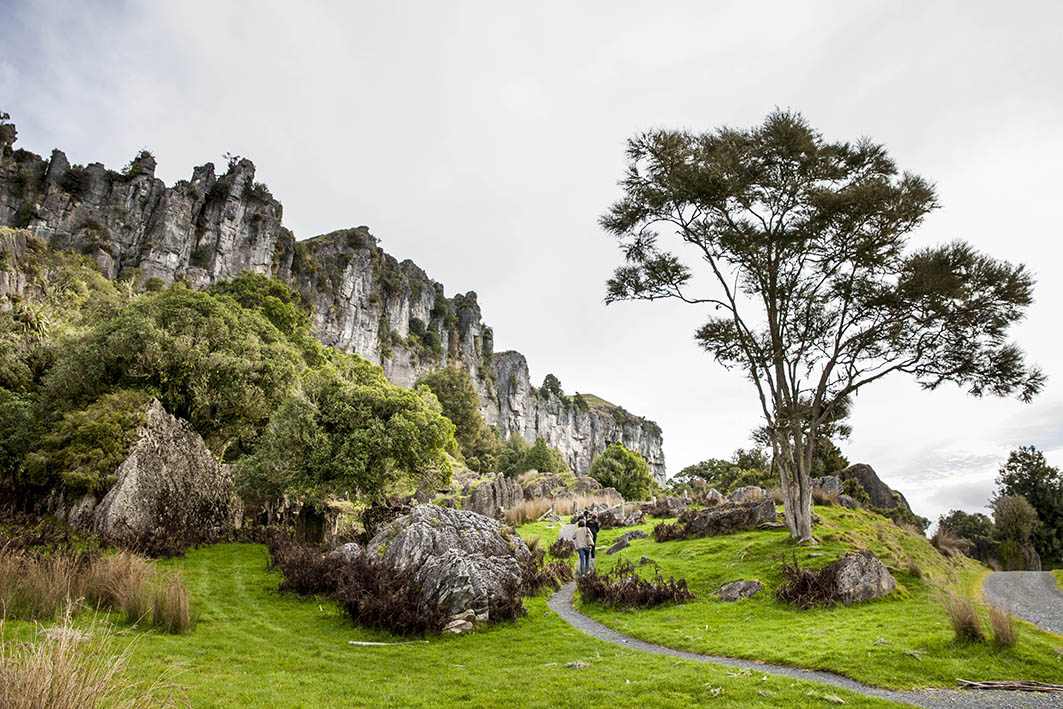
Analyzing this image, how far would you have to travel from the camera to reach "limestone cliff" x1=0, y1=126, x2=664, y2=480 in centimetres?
5722

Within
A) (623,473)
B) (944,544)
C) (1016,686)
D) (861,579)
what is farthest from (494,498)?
(1016,686)

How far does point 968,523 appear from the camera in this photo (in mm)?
45469

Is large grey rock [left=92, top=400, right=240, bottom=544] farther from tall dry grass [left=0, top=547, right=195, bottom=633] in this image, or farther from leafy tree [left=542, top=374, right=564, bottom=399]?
leafy tree [left=542, top=374, right=564, bottom=399]

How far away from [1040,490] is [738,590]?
4064 centimetres

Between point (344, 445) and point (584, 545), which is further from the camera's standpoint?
point (344, 445)

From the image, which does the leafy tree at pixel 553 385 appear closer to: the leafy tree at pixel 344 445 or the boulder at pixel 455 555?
the leafy tree at pixel 344 445

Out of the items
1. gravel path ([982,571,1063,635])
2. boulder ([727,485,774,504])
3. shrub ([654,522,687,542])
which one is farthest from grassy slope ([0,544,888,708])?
boulder ([727,485,774,504])

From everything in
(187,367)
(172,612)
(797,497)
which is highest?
(187,367)

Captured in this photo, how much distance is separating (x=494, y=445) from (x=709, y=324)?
51.5 meters

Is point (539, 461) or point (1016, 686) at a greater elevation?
point (539, 461)

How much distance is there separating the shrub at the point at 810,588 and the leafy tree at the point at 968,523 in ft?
139

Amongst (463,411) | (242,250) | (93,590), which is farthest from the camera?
(242,250)

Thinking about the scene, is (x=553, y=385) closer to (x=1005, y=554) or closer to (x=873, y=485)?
(x=873, y=485)

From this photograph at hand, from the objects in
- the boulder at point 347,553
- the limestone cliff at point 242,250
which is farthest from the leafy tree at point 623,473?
the limestone cliff at point 242,250
